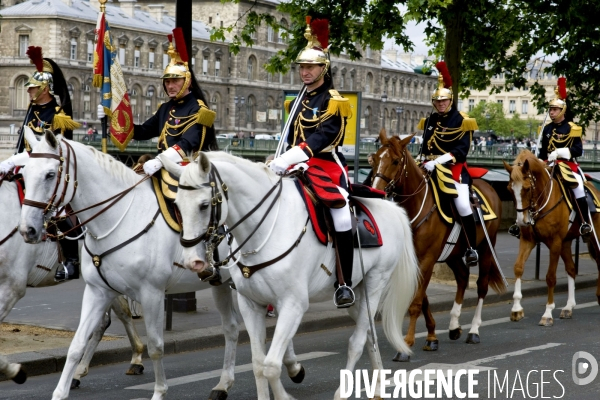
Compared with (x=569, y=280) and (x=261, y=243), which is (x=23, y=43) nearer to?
(x=569, y=280)

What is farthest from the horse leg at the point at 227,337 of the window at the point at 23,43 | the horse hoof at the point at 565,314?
the window at the point at 23,43

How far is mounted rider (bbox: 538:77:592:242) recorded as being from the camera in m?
14.8

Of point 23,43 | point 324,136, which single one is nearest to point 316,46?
point 324,136

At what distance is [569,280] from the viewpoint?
47.8 feet

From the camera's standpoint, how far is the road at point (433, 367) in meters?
9.10

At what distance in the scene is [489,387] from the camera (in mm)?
9242

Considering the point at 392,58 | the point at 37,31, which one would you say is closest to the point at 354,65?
the point at 392,58

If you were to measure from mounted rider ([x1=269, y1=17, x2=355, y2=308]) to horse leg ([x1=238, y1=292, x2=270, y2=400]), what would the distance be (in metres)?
0.79

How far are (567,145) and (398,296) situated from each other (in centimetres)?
682

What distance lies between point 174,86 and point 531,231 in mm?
6735

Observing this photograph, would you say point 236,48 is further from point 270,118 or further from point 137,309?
point 270,118

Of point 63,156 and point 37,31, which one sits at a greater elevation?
point 37,31

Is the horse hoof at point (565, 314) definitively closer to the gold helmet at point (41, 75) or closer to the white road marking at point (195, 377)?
the white road marking at point (195, 377)

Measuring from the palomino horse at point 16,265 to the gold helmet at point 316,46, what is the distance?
116 inches
